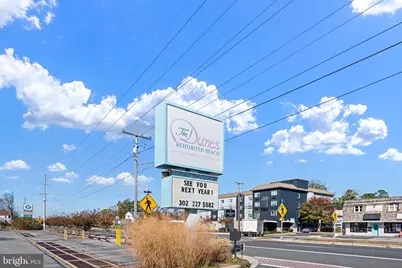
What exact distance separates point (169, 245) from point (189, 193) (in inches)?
209

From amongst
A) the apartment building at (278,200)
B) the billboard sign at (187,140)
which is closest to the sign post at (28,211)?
the apartment building at (278,200)

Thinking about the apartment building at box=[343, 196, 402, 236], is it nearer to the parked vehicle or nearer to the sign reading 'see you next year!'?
the parked vehicle

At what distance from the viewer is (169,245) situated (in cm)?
1298

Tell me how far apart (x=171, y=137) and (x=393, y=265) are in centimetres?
1133

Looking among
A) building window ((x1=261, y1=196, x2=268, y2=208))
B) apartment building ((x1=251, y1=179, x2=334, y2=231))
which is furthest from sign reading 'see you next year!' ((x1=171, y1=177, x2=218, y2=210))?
building window ((x1=261, y1=196, x2=268, y2=208))

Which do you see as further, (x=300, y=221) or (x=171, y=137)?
(x=300, y=221)

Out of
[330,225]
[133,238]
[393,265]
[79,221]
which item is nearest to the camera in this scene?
[133,238]

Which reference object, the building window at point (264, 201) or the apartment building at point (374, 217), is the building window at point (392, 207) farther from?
the building window at point (264, 201)

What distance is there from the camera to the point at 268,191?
314 feet

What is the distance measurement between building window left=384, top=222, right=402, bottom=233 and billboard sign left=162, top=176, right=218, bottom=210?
49.1 meters

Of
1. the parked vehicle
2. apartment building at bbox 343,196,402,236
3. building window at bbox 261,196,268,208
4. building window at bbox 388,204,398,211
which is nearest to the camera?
apartment building at bbox 343,196,402,236

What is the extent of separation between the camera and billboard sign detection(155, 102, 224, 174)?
1770 centimetres

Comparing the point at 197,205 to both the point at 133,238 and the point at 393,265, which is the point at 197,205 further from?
the point at 393,265

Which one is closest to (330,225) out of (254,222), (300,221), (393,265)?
(300,221)
